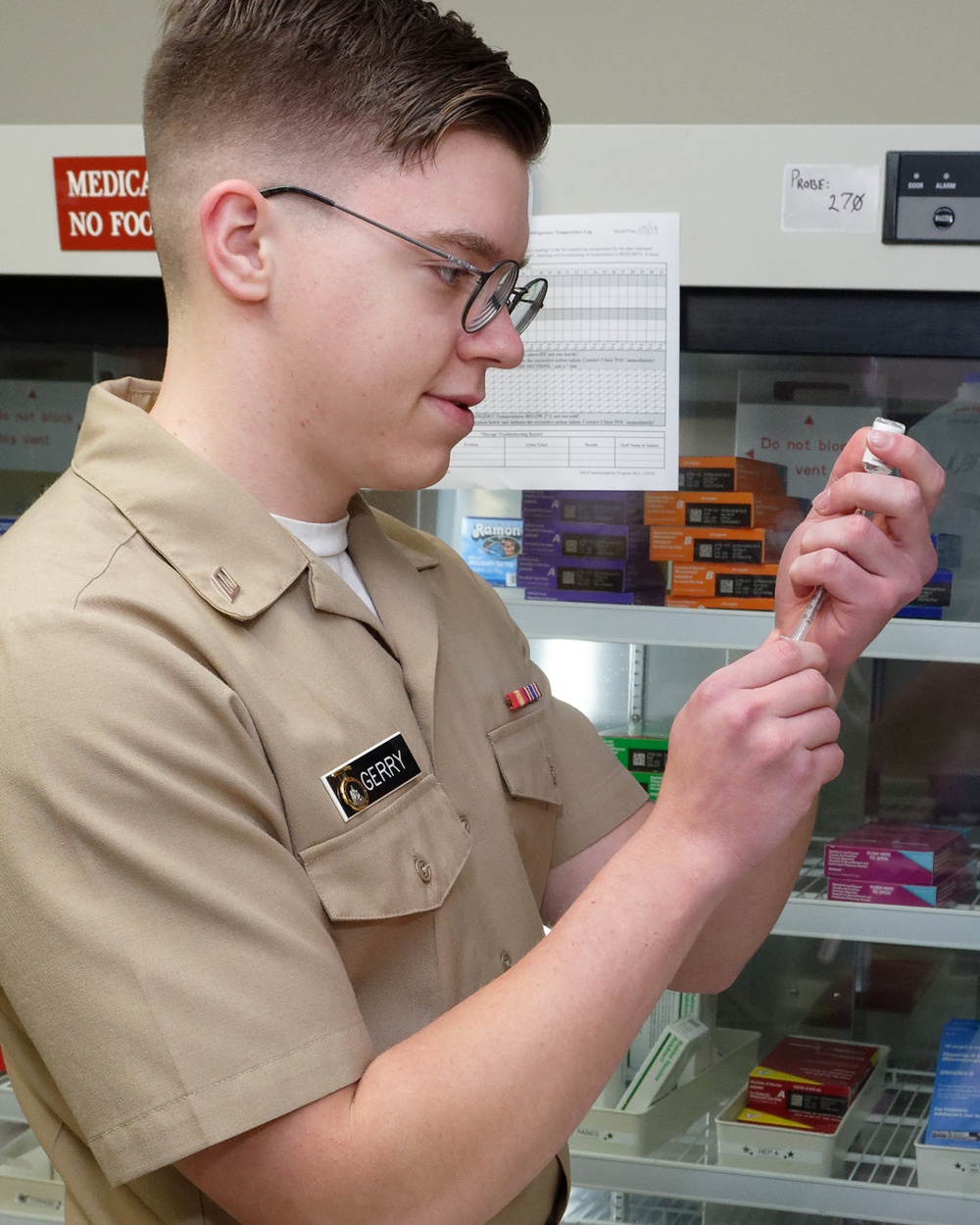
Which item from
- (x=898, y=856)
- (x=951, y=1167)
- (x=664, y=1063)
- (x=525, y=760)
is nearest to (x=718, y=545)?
(x=898, y=856)

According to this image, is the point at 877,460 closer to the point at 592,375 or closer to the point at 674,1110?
the point at 592,375

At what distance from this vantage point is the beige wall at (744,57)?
2.31 metres

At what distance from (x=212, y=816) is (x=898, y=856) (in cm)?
115

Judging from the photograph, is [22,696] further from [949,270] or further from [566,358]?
[949,270]

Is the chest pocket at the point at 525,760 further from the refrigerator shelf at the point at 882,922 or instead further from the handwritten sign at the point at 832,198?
the handwritten sign at the point at 832,198

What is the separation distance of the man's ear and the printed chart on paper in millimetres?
578

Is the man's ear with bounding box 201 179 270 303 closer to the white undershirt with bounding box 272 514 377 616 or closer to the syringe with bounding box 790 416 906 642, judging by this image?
the white undershirt with bounding box 272 514 377 616

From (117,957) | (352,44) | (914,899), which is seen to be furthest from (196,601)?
(914,899)

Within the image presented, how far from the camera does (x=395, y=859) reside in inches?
39.6

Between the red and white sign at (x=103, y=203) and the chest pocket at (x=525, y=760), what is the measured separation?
0.81 metres

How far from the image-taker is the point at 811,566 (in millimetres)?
1078

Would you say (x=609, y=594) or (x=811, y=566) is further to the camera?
(x=609, y=594)

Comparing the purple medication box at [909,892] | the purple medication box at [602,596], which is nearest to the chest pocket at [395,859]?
the purple medication box at [602,596]

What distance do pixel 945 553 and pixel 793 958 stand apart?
0.66 metres
